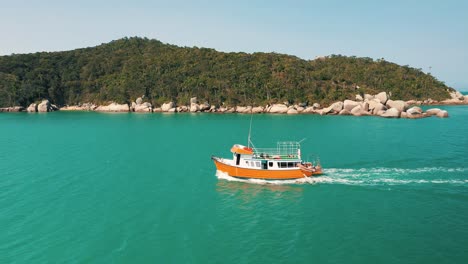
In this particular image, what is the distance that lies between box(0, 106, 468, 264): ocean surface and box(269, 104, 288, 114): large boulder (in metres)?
68.2

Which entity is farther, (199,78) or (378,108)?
(199,78)

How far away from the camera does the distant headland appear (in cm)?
13550

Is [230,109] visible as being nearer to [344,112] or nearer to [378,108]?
[344,112]

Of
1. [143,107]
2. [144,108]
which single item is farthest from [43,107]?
[144,108]

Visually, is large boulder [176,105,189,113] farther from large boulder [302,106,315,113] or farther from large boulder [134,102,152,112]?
large boulder [302,106,315,113]

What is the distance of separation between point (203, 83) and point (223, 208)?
4645 inches

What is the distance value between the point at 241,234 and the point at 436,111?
106 m

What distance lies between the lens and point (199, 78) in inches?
5792

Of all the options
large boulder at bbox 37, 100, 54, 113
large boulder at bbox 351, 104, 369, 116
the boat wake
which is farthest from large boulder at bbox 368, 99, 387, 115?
large boulder at bbox 37, 100, 54, 113

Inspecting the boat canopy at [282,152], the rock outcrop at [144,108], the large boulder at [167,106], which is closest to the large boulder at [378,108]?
the boat canopy at [282,152]

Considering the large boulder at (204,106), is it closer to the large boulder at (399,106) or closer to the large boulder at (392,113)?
the large boulder at (392,113)

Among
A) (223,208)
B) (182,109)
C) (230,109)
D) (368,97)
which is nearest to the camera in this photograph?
(223,208)

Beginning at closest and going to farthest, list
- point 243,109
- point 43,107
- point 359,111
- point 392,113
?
point 392,113 < point 359,111 < point 243,109 < point 43,107

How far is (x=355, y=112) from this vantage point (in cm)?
11175
